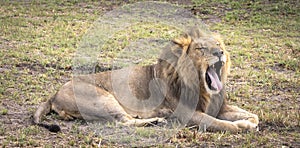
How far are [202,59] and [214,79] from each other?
219 mm

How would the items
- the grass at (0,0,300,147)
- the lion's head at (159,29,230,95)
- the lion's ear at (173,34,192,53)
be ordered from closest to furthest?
the grass at (0,0,300,147), the lion's head at (159,29,230,95), the lion's ear at (173,34,192,53)

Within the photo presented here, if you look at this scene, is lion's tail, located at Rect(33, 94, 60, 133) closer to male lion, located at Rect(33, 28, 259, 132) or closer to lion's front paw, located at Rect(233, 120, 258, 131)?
male lion, located at Rect(33, 28, 259, 132)

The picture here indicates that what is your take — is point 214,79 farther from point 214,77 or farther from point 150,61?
point 150,61

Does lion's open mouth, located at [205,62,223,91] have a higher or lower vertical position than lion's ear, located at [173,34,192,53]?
lower

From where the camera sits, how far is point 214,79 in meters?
5.75

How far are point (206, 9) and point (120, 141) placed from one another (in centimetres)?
786

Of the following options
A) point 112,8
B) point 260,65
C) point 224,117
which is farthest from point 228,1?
point 224,117

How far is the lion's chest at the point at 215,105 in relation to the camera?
591 cm

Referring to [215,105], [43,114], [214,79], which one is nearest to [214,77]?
[214,79]

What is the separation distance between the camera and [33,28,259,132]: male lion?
5742 mm

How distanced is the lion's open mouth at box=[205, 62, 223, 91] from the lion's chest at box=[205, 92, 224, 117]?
0.51 ft

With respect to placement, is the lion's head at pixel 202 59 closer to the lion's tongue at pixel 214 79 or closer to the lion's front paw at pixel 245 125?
the lion's tongue at pixel 214 79

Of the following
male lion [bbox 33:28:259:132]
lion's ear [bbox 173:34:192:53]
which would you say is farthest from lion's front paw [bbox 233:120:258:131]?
lion's ear [bbox 173:34:192:53]

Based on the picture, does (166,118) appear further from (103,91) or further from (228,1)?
(228,1)
